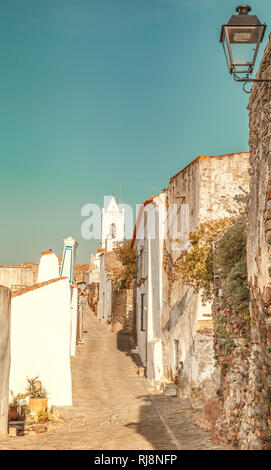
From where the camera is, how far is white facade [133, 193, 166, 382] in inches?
691

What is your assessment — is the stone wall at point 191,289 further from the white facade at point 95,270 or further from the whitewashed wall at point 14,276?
the white facade at point 95,270

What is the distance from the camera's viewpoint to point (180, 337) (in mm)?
15234

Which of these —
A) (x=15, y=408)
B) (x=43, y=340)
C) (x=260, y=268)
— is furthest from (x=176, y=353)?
(x=260, y=268)

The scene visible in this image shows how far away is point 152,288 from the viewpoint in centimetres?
1908

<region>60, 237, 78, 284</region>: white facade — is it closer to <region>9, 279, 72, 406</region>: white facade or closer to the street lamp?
<region>9, 279, 72, 406</region>: white facade

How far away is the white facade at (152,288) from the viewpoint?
1756 cm

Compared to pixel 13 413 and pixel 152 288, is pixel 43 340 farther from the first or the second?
pixel 152 288

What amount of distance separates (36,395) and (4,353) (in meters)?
4.29

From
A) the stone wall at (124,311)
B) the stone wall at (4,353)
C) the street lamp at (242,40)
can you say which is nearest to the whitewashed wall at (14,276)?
the stone wall at (124,311)

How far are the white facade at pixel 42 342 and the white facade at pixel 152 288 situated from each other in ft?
15.9

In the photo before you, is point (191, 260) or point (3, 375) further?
point (191, 260)

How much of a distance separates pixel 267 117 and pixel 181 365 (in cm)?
1095
